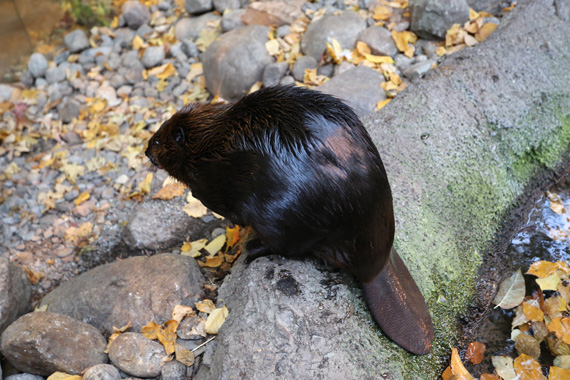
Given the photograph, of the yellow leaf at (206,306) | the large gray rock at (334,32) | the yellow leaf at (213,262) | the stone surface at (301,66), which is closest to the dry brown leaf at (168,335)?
the yellow leaf at (206,306)

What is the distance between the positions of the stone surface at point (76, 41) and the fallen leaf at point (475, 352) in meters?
4.55

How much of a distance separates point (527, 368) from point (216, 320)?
1.35m

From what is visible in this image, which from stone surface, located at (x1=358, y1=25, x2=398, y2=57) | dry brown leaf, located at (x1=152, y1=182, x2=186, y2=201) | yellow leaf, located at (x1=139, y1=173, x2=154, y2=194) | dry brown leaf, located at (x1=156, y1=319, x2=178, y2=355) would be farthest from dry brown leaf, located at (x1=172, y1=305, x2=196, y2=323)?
stone surface, located at (x1=358, y1=25, x2=398, y2=57)

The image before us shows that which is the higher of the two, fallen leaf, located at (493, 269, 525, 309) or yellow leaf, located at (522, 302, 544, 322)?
yellow leaf, located at (522, 302, 544, 322)

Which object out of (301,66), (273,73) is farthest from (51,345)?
(301,66)

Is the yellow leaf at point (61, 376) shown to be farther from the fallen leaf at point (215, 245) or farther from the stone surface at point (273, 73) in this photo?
the stone surface at point (273, 73)

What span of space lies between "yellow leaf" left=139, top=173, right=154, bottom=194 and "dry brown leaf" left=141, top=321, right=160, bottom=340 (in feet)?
4.69

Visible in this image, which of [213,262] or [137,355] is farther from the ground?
[137,355]

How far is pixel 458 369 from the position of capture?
83.3 inches

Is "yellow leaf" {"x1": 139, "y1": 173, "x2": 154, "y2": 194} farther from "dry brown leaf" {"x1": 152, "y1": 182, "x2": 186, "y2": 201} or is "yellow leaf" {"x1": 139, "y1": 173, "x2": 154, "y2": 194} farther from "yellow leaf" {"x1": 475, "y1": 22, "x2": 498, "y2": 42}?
"yellow leaf" {"x1": 475, "y1": 22, "x2": 498, "y2": 42}

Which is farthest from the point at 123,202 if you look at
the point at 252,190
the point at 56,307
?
the point at 252,190

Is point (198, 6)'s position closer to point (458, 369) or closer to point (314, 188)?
point (314, 188)

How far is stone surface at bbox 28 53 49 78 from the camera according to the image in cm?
487

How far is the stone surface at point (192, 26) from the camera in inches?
191
